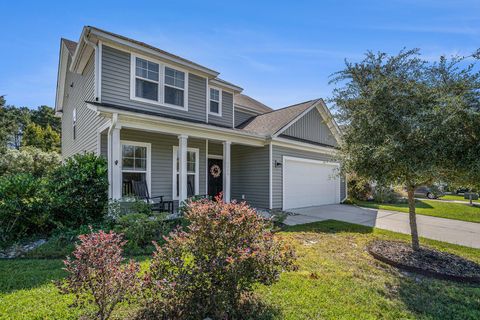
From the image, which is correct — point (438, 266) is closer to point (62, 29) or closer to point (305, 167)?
point (305, 167)

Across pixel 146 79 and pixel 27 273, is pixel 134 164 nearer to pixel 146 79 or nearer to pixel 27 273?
pixel 146 79

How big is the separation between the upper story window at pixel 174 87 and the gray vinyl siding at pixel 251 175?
12.5 feet

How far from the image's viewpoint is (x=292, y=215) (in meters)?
10.1

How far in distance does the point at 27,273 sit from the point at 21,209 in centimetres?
242

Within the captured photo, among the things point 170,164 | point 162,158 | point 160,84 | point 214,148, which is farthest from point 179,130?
point 214,148

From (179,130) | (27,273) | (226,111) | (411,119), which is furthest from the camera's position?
(226,111)

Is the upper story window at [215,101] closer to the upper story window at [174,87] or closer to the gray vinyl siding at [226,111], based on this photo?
the gray vinyl siding at [226,111]

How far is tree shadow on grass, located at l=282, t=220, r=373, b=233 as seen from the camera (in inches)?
304

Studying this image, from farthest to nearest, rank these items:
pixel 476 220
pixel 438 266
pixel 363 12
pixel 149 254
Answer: pixel 476 220
pixel 363 12
pixel 149 254
pixel 438 266

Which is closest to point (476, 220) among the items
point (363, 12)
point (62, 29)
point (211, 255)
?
point (363, 12)

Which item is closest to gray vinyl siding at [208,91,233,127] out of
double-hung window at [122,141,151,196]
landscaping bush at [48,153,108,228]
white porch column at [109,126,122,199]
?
double-hung window at [122,141,151,196]

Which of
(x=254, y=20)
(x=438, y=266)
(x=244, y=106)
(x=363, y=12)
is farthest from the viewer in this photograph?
(x=244, y=106)

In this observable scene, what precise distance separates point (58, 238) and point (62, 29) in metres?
9.03

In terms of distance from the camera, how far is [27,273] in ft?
13.4
